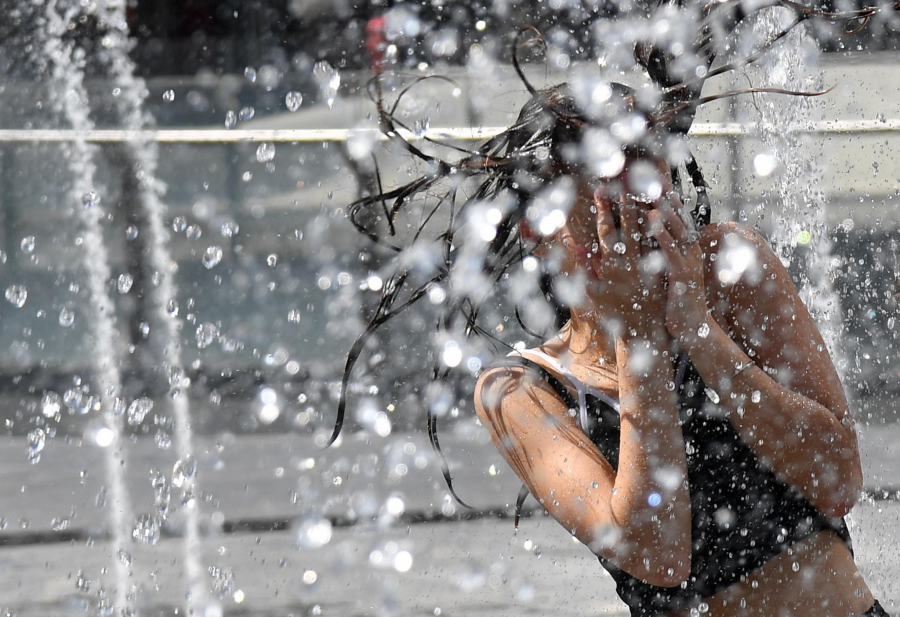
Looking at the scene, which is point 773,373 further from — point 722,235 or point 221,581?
point 221,581

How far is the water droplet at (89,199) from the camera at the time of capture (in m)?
7.35

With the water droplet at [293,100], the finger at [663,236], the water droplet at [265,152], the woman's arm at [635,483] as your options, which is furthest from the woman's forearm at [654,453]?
the water droplet at [265,152]

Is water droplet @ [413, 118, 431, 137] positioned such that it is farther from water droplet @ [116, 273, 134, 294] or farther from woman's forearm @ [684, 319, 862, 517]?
water droplet @ [116, 273, 134, 294]

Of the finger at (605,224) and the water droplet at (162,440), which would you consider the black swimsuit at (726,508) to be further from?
the water droplet at (162,440)

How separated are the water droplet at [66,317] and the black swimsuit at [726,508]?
6718 mm

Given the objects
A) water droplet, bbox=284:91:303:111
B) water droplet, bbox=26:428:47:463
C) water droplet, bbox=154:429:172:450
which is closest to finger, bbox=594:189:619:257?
water droplet, bbox=284:91:303:111

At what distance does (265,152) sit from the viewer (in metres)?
7.07

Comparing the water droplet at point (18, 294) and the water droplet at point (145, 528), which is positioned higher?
the water droplet at point (18, 294)

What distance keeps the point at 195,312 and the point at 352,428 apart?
204 centimetres

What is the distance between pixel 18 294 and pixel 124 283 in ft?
2.46

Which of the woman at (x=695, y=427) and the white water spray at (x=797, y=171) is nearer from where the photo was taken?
the woman at (x=695, y=427)

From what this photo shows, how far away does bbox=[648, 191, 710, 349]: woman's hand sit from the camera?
122 centimetres

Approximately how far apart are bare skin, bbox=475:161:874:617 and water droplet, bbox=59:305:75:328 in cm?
661

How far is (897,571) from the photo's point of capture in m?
3.20
